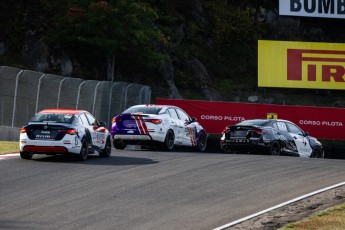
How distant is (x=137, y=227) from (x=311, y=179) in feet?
22.6

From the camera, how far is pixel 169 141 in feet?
90.3

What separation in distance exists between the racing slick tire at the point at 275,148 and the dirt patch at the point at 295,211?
10759 millimetres

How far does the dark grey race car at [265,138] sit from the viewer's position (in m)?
27.7

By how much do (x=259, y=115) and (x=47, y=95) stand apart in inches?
500

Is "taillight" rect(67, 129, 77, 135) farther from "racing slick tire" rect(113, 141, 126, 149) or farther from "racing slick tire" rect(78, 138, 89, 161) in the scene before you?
"racing slick tire" rect(113, 141, 126, 149)

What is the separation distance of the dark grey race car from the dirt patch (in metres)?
10.7

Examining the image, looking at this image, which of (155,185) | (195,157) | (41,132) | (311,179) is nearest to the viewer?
(155,185)

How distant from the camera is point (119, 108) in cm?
3509

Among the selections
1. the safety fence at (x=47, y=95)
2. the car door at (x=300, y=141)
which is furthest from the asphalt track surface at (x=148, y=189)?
the safety fence at (x=47, y=95)

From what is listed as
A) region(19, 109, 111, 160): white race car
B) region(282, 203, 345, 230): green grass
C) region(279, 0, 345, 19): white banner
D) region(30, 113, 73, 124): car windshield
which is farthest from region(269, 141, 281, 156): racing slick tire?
region(279, 0, 345, 19): white banner

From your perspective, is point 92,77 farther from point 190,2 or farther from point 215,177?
point 215,177

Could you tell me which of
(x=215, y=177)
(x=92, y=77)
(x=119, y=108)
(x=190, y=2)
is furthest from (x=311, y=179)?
(x=190, y=2)

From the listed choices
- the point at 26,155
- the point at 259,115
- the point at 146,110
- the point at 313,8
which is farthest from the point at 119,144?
Result: the point at 313,8

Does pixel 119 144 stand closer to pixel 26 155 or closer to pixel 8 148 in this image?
pixel 8 148
